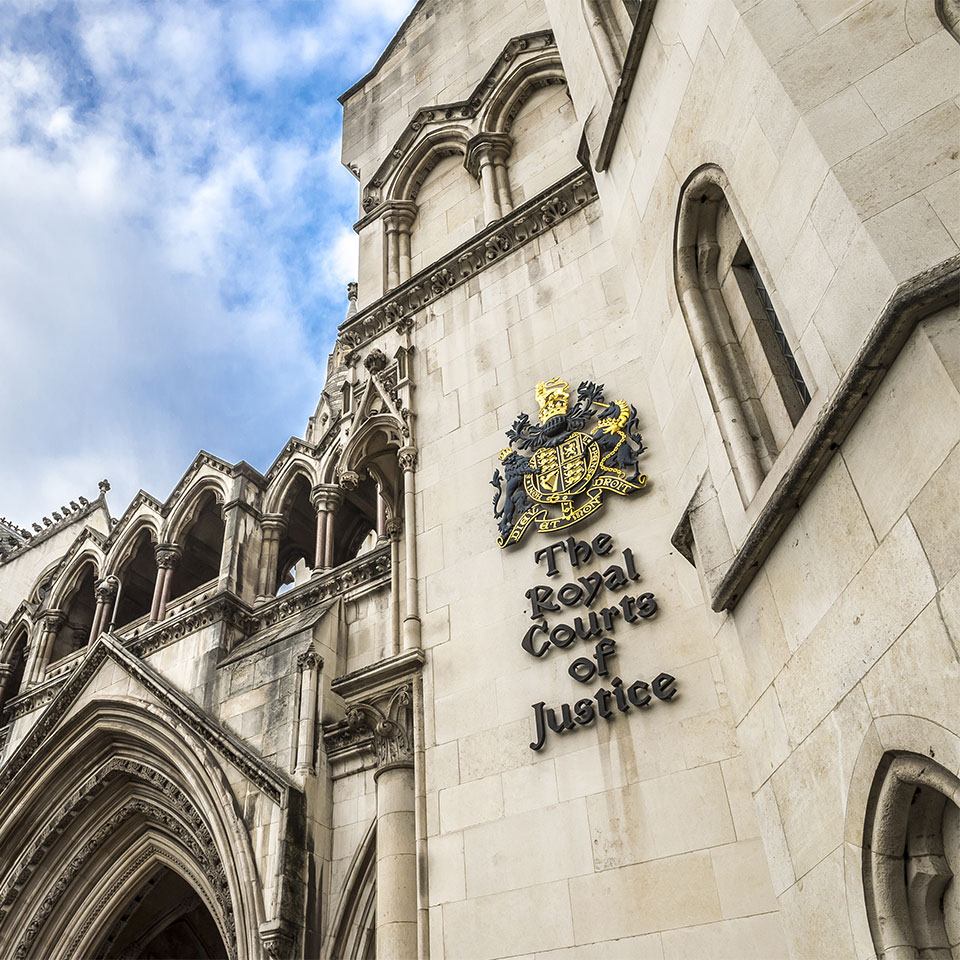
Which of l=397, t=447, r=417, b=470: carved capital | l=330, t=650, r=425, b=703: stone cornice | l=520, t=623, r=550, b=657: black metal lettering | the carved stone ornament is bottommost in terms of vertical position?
the carved stone ornament

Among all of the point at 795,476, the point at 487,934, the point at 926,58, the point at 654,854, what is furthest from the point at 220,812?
the point at 926,58

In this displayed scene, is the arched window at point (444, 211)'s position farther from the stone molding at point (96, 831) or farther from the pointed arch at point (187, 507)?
the stone molding at point (96, 831)

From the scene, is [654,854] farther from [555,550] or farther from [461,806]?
[555,550]

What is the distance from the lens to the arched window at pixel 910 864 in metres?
3.94

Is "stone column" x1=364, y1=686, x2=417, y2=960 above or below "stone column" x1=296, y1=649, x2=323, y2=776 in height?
below

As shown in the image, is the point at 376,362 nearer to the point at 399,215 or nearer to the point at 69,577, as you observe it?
the point at 399,215

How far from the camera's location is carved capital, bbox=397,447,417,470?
10.1m

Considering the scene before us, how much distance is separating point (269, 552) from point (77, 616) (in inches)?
250

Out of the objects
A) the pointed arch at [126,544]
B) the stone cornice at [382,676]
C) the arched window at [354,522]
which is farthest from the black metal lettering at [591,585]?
the pointed arch at [126,544]

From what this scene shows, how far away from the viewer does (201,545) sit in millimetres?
→ 17672

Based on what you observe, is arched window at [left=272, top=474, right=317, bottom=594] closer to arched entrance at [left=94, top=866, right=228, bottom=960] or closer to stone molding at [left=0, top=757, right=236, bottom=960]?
stone molding at [left=0, top=757, right=236, bottom=960]

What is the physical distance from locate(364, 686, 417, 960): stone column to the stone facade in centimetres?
5

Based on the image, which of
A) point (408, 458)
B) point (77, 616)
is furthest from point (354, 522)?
point (77, 616)

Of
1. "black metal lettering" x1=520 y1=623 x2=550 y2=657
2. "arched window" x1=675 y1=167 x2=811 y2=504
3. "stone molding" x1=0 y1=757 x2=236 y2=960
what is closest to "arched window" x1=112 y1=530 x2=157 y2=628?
"stone molding" x1=0 y1=757 x2=236 y2=960
